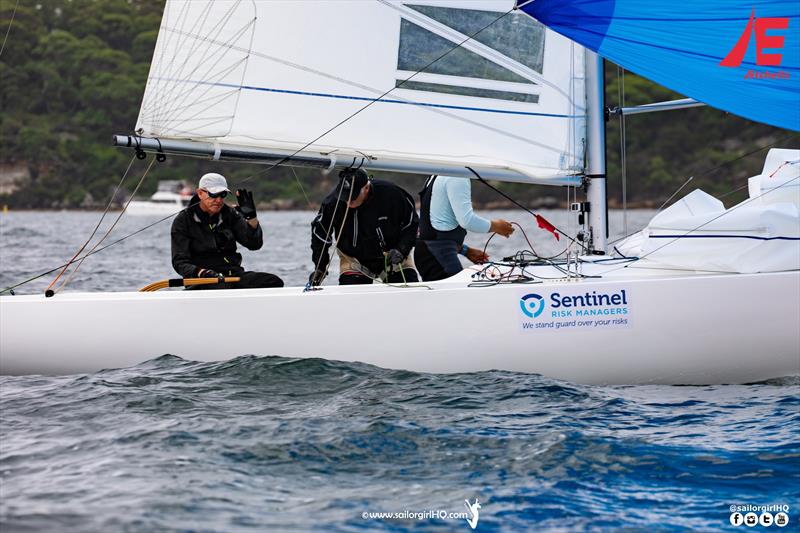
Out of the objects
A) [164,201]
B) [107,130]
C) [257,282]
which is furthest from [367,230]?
[107,130]

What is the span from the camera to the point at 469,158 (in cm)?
566

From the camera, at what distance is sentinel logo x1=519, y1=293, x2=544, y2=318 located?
17.0 ft

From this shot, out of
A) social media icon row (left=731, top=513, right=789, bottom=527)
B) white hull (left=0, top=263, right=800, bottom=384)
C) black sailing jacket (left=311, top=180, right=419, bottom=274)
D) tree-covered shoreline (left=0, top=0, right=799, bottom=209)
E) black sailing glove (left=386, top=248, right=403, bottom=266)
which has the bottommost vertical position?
social media icon row (left=731, top=513, right=789, bottom=527)

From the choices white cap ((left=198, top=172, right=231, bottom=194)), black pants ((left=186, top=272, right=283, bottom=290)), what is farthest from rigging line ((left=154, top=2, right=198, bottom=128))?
black pants ((left=186, top=272, right=283, bottom=290))

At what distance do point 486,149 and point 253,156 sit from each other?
119 cm

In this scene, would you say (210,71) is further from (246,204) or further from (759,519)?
(759,519)

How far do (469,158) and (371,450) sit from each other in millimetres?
2105

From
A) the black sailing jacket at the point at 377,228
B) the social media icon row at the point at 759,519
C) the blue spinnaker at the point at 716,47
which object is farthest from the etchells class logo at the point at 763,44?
the social media icon row at the point at 759,519

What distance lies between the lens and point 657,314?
5.20 metres

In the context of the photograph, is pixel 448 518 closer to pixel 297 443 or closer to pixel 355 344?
pixel 297 443

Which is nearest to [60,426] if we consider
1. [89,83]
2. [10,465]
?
→ [10,465]

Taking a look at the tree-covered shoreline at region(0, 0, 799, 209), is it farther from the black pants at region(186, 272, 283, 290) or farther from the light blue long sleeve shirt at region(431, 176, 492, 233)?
the black pants at region(186, 272, 283, 290)

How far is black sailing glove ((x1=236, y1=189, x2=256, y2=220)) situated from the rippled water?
0.90 meters

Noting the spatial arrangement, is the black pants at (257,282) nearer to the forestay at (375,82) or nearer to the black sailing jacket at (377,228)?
the black sailing jacket at (377,228)
